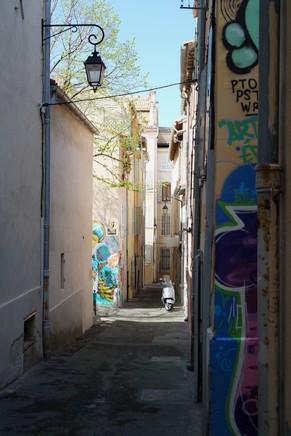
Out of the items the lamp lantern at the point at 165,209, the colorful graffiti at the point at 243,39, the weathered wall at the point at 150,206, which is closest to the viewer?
the colorful graffiti at the point at 243,39

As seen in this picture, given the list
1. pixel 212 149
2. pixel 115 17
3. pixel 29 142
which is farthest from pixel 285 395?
pixel 115 17

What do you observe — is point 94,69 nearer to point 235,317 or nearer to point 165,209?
point 235,317

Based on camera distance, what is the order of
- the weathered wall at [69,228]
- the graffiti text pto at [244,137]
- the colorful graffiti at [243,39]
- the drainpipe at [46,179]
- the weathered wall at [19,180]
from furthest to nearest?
1. the weathered wall at [69,228]
2. the drainpipe at [46,179]
3. the weathered wall at [19,180]
4. the colorful graffiti at [243,39]
5. the graffiti text pto at [244,137]

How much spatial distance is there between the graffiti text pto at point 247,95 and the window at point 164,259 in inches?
2064

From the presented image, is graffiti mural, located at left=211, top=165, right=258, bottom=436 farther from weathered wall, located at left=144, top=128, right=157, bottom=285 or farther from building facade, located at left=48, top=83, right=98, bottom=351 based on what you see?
weathered wall, located at left=144, top=128, right=157, bottom=285

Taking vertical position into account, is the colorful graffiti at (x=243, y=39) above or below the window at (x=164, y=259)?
above

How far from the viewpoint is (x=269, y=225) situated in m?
3.49

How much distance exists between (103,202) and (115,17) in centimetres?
832

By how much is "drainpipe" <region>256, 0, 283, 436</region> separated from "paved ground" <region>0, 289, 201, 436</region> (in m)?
3.85

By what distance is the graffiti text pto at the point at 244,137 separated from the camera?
6672 millimetres

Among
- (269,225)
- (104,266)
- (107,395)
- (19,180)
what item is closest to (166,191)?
(104,266)

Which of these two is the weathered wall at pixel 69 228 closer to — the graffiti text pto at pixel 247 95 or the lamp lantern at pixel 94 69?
the lamp lantern at pixel 94 69

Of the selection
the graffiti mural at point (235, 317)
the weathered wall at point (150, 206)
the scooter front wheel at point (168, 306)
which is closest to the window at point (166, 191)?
the weathered wall at point (150, 206)

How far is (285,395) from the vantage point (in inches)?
134
